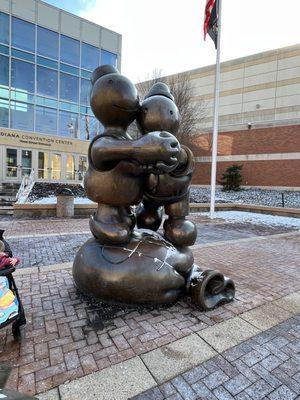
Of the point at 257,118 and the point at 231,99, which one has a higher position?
the point at 231,99

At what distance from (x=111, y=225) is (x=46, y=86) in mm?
21826

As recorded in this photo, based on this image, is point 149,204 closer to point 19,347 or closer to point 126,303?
point 126,303

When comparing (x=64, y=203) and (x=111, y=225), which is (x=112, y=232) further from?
(x=64, y=203)

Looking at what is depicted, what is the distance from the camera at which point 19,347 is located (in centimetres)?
239

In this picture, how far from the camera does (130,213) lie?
3416 mm

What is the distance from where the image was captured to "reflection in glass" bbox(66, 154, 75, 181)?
22031 millimetres

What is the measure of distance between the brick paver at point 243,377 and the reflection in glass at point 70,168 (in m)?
21.0

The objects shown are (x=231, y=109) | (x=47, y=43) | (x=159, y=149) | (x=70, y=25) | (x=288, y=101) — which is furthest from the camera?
(x=231, y=109)

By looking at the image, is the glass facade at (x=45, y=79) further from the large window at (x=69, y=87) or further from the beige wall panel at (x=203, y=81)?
the beige wall panel at (x=203, y=81)

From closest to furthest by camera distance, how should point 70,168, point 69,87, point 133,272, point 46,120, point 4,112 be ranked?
point 133,272 → point 4,112 → point 46,120 → point 70,168 → point 69,87

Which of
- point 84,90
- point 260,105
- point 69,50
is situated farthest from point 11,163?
point 260,105

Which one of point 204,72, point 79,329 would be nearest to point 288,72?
point 204,72

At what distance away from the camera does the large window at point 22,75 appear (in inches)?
787

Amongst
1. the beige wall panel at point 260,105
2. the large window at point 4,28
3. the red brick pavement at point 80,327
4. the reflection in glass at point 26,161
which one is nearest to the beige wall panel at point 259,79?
the beige wall panel at point 260,105
